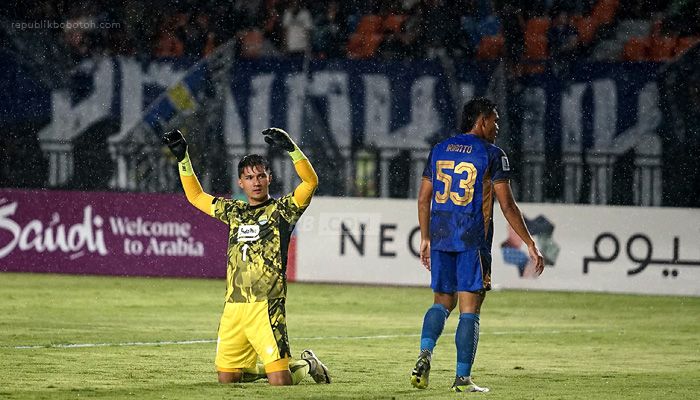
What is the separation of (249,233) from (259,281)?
297mm

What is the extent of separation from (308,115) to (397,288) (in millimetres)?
4354

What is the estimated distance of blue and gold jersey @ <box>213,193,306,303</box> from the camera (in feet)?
26.7

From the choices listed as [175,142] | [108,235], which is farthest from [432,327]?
[108,235]

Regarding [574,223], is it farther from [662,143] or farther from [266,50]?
[266,50]

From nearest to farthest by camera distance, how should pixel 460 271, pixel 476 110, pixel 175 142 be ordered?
1. pixel 460 271
2. pixel 476 110
3. pixel 175 142

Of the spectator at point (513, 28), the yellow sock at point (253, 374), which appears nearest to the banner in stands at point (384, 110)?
the spectator at point (513, 28)

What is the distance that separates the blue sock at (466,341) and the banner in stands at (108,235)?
459 inches

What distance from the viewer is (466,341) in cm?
789

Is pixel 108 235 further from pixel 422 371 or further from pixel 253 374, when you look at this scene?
pixel 422 371

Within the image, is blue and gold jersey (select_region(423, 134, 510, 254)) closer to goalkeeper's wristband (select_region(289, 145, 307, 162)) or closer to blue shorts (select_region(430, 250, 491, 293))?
blue shorts (select_region(430, 250, 491, 293))

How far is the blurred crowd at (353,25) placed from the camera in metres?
22.3

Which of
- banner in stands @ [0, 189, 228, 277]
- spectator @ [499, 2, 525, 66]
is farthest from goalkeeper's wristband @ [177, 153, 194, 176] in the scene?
spectator @ [499, 2, 525, 66]

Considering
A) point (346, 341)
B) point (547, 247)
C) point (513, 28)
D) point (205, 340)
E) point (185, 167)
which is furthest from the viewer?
point (513, 28)

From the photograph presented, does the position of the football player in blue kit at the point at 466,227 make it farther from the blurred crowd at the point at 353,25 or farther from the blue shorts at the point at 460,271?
the blurred crowd at the point at 353,25
